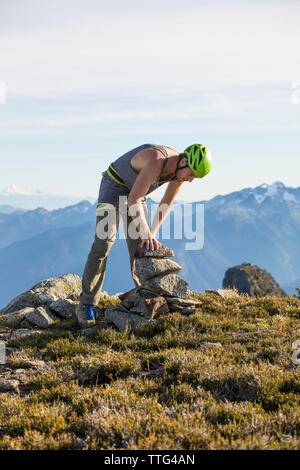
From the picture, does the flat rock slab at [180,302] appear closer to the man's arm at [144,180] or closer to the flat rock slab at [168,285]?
the flat rock slab at [168,285]

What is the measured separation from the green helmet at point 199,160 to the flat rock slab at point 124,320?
3071mm

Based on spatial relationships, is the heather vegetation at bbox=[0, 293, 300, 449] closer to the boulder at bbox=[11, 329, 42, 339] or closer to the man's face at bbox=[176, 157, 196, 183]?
the boulder at bbox=[11, 329, 42, 339]

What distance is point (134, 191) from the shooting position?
279 inches

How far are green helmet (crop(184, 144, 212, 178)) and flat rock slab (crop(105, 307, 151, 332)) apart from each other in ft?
10.1

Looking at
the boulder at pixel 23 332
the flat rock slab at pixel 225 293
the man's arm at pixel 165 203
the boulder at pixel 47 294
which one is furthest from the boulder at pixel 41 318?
the flat rock slab at pixel 225 293

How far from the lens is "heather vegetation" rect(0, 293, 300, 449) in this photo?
13.4ft

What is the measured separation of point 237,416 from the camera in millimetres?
4383

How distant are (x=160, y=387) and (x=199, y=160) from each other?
394cm

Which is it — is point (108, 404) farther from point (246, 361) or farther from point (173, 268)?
point (173, 268)

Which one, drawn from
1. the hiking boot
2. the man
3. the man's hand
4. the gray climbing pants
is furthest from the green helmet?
the hiking boot

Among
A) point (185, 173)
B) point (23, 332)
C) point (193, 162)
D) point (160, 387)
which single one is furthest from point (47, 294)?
point (160, 387)

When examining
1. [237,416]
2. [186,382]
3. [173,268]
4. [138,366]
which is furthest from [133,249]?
[237,416]

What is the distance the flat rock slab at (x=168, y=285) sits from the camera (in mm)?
8586

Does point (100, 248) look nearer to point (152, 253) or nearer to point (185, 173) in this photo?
point (152, 253)
